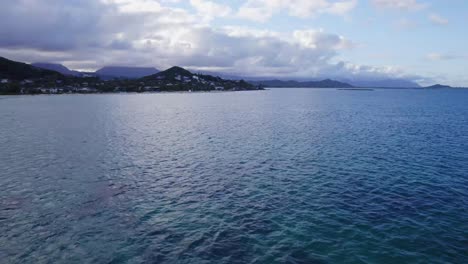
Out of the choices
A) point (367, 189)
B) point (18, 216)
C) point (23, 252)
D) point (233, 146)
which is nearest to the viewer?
point (23, 252)

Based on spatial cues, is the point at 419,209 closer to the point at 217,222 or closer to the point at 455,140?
the point at 217,222

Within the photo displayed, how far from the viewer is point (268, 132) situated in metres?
86.6

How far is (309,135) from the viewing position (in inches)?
3142

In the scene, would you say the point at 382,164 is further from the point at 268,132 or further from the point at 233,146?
the point at 268,132

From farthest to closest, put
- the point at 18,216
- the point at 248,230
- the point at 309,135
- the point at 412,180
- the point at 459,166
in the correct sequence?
the point at 309,135
the point at 459,166
the point at 412,180
the point at 18,216
the point at 248,230

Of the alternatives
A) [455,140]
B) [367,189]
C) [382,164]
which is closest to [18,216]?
[367,189]

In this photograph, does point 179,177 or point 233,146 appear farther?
point 233,146

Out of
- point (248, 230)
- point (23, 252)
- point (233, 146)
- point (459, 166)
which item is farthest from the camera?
point (233, 146)

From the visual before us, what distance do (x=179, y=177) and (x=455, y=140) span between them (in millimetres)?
68171

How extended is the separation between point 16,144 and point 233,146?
164 feet

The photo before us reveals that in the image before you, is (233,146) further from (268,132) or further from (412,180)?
(412,180)

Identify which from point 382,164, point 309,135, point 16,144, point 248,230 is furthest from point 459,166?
point 16,144

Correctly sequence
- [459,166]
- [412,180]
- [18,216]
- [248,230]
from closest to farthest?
[248,230], [18,216], [412,180], [459,166]

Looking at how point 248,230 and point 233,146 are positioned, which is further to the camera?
point 233,146
